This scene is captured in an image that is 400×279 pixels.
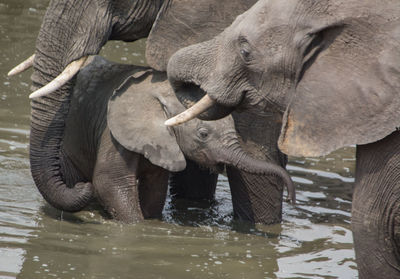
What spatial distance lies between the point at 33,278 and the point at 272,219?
2045 millimetres

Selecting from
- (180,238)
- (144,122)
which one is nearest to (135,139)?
(144,122)

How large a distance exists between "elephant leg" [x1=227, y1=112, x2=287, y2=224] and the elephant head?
0.38 meters

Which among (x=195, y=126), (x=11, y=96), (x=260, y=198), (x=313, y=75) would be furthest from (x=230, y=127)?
(x=11, y=96)

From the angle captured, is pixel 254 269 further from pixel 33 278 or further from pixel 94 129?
pixel 94 129

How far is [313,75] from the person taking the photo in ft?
13.4

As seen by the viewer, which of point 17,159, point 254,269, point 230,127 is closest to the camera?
point 254,269

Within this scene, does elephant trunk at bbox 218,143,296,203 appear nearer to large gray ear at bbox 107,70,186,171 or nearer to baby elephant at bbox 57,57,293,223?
baby elephant at bbox 57,57,293,223

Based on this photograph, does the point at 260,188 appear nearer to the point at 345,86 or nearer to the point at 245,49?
the point at 245,49

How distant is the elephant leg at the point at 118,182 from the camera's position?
635 cm

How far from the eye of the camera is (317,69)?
161 inches

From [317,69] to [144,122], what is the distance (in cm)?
242

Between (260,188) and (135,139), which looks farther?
(260,188)

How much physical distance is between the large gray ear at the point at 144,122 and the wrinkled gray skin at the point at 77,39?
227 millimetres

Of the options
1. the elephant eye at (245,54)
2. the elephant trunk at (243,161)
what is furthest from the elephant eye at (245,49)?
the elephant trunk at (243,161)
